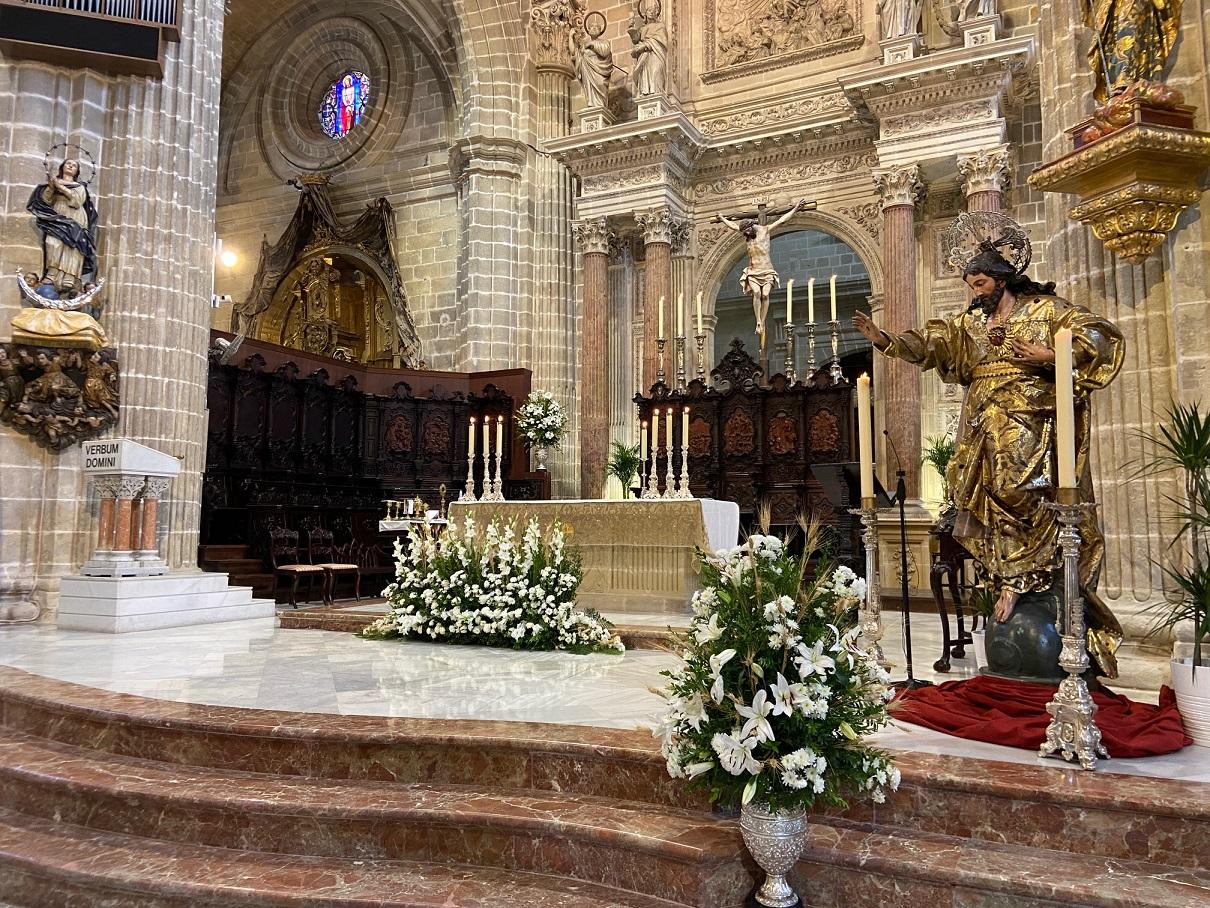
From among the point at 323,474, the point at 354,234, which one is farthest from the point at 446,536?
the point at 354,234

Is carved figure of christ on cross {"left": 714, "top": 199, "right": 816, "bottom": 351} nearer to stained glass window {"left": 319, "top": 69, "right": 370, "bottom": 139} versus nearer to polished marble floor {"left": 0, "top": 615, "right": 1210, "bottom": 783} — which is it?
polished marble floor {"left": 0, "top": 615, "right": 1210, "bottom": 783}

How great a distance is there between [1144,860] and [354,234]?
1761 centimetres

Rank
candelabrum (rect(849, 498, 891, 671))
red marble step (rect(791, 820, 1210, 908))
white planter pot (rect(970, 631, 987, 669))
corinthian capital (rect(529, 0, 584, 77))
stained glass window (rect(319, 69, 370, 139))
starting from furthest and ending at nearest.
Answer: stained glass window (rect(319, 69, 370, 139))
corinthian capital (rect(529, 0, 584, 77))
white planter pot (rect(970, 631, 987, 669))
candelabrum (rect(849, 498, 891, 671))
red marble step (rect(791, 820, 1210, 908))

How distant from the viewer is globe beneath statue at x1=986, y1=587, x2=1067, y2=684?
12.9 feet

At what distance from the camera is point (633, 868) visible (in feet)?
9.66

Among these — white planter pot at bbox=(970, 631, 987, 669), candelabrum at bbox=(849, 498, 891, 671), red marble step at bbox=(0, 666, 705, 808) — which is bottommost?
red marble step at bbox=(0, 666, 705, 808)

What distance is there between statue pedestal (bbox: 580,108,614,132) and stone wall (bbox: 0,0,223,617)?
21.7 feet

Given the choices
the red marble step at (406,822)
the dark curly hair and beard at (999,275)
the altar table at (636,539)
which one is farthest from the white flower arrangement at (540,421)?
the red marble step at (406,822)

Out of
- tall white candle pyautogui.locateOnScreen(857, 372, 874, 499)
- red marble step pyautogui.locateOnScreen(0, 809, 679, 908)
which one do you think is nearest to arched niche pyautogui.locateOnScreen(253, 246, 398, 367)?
tall white candle pyautogui.locateOnScreen(857, 372, 874, 499)

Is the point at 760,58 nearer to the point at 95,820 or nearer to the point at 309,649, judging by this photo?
the point at 309,649

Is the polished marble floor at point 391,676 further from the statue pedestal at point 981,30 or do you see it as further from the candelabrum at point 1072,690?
the statue pedestal at point 981,30

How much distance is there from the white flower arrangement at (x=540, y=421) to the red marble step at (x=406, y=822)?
33.3ft

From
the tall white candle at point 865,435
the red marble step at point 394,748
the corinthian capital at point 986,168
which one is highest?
the corinthian capital at point 986,168

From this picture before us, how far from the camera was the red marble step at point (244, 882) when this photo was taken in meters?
2.91
